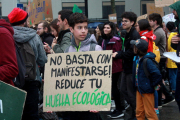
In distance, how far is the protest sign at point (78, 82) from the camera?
341 centimetres

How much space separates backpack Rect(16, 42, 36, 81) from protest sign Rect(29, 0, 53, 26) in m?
4.41

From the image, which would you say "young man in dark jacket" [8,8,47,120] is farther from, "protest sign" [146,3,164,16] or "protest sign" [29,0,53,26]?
"protest sign" [146,3,164,16]

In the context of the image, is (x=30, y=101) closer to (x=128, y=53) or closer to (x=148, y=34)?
(x=128, y=53)

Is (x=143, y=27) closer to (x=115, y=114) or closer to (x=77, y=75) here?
(x=115, y=114)

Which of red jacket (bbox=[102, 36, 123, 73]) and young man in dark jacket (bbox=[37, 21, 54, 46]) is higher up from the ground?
young man in dark jacket (bbox=[37, 21, 54, 46])

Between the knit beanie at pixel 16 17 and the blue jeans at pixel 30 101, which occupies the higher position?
the knit beanie at pixel 16 17

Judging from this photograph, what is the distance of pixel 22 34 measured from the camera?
402cm

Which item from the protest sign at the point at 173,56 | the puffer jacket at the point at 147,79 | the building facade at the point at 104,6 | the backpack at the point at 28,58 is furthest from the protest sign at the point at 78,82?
the building facade at the point at 104,6

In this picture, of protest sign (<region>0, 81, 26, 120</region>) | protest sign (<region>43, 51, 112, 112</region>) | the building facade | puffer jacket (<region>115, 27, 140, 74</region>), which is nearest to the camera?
protest sign (<region>0, 81, 26, 120</region>)

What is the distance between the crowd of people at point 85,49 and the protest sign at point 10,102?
0.52m

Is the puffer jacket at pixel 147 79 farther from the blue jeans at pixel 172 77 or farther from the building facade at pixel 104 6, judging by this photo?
the building facade at pixel 104 6

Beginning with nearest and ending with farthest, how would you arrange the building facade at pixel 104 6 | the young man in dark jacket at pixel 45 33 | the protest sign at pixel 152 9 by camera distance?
the young man in dark jacket at pixel 45 33, the protest sign at pixel 152 9, the building facade at pixel 104 6

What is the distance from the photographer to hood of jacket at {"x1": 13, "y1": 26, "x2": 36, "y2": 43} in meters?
3.98

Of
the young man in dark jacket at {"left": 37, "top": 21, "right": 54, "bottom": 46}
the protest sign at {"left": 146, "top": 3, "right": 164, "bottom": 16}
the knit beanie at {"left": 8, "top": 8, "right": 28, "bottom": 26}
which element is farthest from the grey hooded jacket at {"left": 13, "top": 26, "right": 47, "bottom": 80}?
the protest sign at {"left": 146, "top": 3, "right": 164, "bottom": 16}
